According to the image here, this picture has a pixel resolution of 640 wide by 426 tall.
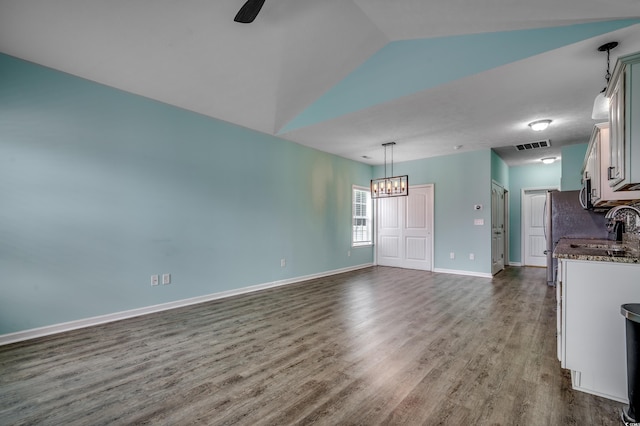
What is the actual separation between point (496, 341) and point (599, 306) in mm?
1129

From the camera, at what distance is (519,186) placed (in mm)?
7918

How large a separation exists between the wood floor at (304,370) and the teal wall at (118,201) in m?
0.51

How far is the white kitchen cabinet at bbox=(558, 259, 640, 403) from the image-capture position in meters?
1.90

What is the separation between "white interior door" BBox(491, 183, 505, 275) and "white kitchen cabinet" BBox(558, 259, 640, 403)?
453 centimetres

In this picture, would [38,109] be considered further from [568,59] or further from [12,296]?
[568,59]

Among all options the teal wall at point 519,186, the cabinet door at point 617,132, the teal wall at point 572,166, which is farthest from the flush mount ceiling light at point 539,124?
the teal wall at point 519,186

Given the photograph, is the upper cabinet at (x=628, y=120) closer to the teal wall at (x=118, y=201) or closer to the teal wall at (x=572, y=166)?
the teal wall at (x=118, y=201)

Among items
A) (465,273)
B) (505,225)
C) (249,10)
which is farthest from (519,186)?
(249,10)

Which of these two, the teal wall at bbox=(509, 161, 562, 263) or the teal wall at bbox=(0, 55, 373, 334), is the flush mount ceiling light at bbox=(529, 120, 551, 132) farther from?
the teal wall at bbox=(0, 55, 373, 334)

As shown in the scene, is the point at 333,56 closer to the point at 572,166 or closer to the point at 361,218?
the point at 361,218

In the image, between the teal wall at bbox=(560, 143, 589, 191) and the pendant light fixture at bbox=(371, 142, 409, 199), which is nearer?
the pendant light fixture at bbox=(371, 142, 409, 199)

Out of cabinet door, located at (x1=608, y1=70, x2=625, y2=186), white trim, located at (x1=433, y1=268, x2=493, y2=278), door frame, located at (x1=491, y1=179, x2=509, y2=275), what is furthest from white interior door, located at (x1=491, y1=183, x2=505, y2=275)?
cabinet door, located at (x1=608, y1=70, x2=625, y2=186)

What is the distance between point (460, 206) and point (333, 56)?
14.7 feet

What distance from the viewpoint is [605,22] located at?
2414 millimetres
